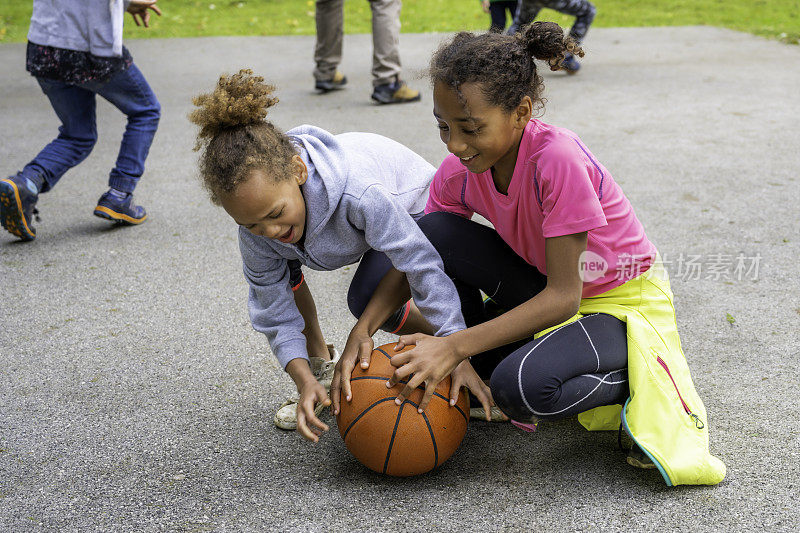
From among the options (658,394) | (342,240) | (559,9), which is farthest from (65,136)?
(559,9)

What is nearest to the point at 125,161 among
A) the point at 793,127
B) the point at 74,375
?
the point at 74,375

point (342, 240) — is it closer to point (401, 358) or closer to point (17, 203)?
point (401, 358)

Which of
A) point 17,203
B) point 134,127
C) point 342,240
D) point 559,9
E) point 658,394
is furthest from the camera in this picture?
point 559,9

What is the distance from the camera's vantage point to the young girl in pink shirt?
Result: 2.26m

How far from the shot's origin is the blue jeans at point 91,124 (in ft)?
14.3

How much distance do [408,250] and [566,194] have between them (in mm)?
529

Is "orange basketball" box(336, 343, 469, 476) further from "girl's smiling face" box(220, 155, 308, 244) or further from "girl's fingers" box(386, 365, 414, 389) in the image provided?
"girl's smiling face" box(220, 155, 308, 244)

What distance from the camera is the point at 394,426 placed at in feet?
7.72

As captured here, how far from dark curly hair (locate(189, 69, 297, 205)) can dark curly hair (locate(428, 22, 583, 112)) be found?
523mm

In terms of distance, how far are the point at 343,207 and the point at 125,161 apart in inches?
99.2

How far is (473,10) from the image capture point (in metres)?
11.8

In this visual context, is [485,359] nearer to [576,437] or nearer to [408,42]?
[576,437]

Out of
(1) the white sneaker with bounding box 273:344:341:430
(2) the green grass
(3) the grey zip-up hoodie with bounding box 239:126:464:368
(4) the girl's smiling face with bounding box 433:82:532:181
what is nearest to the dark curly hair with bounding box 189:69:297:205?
(3) the grey zip-up hoodie with bounding box 239:126:464:368

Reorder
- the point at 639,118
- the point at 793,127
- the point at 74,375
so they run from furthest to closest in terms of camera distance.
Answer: the point at 639,118 < the point at 793,127 < the point at 74,375
